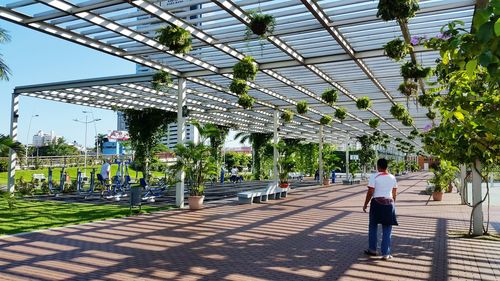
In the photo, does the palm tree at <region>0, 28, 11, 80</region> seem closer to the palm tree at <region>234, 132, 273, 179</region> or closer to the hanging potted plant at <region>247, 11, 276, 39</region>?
the hanging potted plant at <region>247, 11, 276, 39</region>

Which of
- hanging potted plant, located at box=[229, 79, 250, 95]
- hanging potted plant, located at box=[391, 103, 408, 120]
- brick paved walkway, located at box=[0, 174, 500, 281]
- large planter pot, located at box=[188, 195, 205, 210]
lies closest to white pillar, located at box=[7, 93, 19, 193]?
large planter pot, located at box=[188, 195, 205, 210]

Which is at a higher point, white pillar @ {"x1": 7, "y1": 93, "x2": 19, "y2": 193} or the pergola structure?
the pergola structure

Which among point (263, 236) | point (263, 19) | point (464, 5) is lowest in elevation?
point (263, 236)

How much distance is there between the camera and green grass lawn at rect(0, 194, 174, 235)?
9007mm

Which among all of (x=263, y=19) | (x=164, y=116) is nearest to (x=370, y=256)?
(x=263, y=19)

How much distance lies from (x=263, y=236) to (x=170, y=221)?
2996mm

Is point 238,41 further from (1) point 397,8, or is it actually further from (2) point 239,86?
(1) point 397,8

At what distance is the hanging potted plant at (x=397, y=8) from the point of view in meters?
5.65

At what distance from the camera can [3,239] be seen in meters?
7.43

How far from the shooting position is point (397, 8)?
5.68m

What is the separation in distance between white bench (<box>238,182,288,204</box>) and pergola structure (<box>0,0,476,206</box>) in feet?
12.0

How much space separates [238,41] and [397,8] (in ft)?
16.9

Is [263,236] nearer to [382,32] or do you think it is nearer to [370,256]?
[370,256]

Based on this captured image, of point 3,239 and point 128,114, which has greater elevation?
point 128,114
